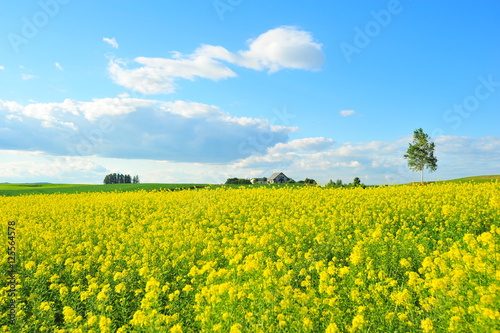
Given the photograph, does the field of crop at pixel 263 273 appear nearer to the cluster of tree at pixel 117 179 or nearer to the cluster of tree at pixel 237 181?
the cluster of tree at pixel 237 181

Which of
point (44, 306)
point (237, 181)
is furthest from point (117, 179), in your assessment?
point (44, 306)

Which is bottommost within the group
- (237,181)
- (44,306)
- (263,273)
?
(44,306)

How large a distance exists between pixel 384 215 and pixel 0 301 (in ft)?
A: 34.0

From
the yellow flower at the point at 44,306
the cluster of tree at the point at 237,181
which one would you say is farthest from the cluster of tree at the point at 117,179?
the yellow flower at the point at 44,306

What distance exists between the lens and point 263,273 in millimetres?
5531

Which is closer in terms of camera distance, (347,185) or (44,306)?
(44,306)

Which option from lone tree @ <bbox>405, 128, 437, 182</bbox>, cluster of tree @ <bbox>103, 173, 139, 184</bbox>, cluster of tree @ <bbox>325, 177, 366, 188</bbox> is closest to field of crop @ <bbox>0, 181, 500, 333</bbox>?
cluster of tree @ <bbox>325, 177, 366, 188</bbox>

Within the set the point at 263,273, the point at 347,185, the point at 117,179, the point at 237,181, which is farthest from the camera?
the point at 117,179

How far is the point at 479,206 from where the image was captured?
11.7 metres

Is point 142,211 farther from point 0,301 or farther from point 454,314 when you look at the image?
point 454,314

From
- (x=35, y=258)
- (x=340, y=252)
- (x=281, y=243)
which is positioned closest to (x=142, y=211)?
(x=35, y=258)

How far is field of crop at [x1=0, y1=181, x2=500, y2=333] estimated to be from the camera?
4562 mm

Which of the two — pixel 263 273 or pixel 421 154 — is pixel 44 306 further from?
pixel 421 154

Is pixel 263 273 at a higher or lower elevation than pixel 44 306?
higher
